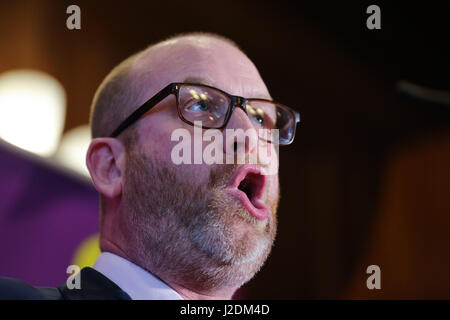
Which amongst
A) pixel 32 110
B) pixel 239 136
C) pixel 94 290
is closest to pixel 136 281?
pixel 94 290

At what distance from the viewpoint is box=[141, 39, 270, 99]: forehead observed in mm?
788

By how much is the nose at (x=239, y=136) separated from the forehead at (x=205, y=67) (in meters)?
0.06

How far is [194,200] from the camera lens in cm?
72

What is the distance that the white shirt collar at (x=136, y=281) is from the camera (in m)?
0.73

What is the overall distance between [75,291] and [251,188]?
1.00 feet

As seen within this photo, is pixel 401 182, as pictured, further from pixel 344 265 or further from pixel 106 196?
pixel 106 196

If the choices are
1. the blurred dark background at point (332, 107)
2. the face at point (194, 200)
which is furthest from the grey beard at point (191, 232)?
the blurred dark background at point (332, 107)

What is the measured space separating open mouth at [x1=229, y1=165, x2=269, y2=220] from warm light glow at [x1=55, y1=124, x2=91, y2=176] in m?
0.78

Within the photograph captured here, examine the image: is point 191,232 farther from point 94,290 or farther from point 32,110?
point 32,110

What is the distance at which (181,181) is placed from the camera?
2.40 feet

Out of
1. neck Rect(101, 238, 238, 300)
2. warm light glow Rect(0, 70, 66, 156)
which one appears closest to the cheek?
neck Rect(101, 238, 238, 300)

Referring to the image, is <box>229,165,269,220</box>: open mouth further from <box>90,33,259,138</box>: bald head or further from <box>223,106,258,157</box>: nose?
<box>90,33,259,138</box>: bald head
